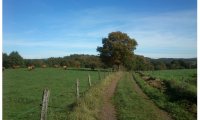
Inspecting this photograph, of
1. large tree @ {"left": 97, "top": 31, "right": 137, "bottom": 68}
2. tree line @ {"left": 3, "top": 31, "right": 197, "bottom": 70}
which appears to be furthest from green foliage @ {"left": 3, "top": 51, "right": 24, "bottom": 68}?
large tree @ {"left": 97, "top": 31, "right": 137, "bottom": 68}

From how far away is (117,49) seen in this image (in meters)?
76.7

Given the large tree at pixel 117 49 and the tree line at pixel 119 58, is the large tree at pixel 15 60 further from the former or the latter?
the large tree at pixel 117 49

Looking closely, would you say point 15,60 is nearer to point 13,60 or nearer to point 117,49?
point 13,60

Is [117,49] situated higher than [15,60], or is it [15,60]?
[117,49]

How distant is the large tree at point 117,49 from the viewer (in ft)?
250

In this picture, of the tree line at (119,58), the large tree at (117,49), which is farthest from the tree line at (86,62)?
the large tree at (117,49)

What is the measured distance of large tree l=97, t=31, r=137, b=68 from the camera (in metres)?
76.2

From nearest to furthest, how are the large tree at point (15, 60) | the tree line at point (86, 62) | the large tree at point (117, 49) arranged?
the large tree at point (117, 49), the tree line at point (86, 62), the large tree at point (15, 60)

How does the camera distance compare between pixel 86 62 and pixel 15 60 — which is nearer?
pixel 15 60

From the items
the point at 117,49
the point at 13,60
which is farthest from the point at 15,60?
the point at 117,49

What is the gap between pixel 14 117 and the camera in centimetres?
1327

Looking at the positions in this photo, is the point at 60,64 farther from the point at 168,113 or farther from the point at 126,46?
the point at 168,113

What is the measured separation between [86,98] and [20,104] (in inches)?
183

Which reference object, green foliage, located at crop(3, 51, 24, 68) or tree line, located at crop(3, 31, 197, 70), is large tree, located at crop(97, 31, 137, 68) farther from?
green foliage, located at crop(3, 51, 24, 68)
